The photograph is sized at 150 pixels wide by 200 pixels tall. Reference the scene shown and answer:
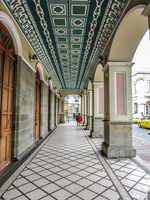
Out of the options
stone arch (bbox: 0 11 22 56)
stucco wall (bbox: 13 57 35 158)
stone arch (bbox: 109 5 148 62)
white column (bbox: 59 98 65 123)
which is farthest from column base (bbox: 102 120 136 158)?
white column (bbox: 59 98 65 123)

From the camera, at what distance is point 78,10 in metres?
3.64

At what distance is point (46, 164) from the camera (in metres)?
3.58

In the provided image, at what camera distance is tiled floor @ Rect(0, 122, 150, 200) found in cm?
226

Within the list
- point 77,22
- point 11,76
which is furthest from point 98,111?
point 11,76

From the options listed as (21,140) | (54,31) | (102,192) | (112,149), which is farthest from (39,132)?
(102,192)

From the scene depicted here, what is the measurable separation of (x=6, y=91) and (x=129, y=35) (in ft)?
11.4

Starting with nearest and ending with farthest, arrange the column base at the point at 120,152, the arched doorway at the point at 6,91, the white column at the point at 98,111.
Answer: the arched doorway at the point at 6,91 < the column base at the point at 120,152 < the white column at the point at 98,111

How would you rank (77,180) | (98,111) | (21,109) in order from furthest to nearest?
(98,111) → (21,109) → (77,180)

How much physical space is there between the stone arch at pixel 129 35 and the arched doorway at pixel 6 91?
2820 mm

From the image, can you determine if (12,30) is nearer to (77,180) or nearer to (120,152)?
(77,180)

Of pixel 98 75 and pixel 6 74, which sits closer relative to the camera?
pixel 6 74

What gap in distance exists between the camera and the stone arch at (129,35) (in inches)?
122

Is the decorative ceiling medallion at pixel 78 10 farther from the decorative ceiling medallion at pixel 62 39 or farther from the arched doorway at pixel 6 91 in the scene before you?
the arched doorway at pixel 6 91

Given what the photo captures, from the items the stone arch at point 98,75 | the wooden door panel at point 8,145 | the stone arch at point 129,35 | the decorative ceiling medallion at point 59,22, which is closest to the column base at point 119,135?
the stone arch at point 129,35
